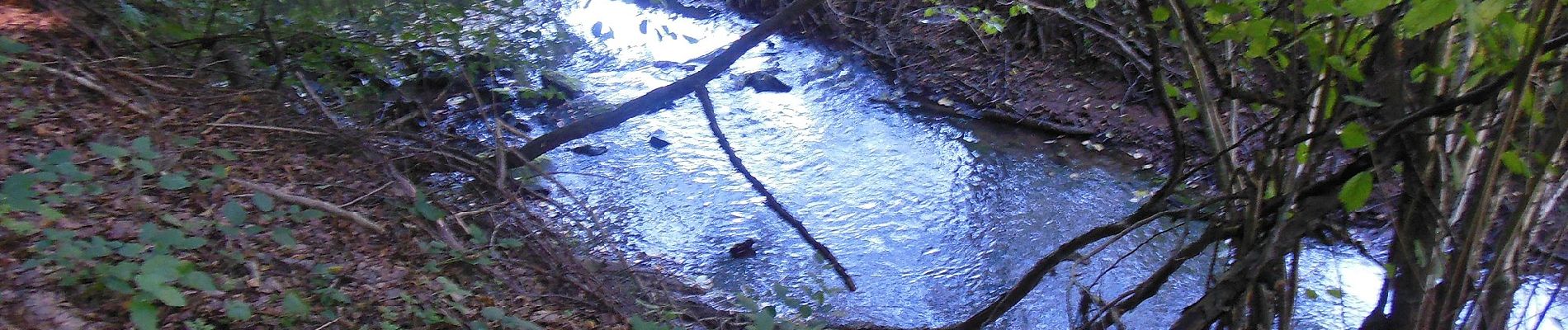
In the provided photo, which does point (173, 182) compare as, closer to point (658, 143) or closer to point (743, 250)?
point (743, 250)

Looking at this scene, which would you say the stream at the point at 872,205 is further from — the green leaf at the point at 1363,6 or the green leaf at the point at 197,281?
the green leaf at the point at 1363,6

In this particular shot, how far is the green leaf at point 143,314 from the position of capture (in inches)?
101

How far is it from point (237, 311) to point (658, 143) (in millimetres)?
4415

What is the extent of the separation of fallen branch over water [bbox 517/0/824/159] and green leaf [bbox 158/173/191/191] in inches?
78.6

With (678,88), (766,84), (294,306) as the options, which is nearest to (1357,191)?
(294,306)

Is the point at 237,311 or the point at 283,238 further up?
Answer: the point at 283,238

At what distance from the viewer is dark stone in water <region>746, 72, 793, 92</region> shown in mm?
8359

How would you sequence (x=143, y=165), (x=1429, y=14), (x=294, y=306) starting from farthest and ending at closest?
(x=143, y=165)
(x=294, y=306)
(x=1429, y=14)

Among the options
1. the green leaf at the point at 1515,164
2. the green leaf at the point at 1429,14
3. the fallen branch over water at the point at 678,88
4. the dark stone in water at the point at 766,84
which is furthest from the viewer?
the dark stone in water at the point at 766,84

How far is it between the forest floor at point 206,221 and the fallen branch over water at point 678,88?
74cm

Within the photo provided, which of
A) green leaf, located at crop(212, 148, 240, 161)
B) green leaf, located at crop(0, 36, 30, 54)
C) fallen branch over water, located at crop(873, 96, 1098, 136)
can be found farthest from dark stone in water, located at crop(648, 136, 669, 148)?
green leaf, located at crop(0, 36, 30, 54)

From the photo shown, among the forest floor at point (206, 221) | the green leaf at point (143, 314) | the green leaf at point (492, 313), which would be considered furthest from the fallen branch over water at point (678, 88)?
the green leaf at point (143, 314)

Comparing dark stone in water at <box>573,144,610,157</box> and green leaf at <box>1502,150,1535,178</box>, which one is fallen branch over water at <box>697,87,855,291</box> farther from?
green leaf at <box>1502,150,1535,178</box>

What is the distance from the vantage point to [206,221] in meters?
3.37
